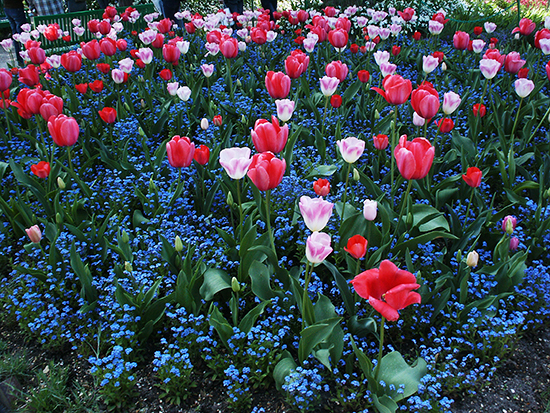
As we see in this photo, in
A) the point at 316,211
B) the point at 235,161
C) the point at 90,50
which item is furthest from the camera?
the point at 90,50

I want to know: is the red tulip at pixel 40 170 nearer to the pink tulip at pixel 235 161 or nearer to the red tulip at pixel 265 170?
the pink tulip at pixel 235 161

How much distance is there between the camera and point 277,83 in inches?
117

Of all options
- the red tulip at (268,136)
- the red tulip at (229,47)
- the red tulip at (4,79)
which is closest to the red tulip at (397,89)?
the red tulip at (268,136)

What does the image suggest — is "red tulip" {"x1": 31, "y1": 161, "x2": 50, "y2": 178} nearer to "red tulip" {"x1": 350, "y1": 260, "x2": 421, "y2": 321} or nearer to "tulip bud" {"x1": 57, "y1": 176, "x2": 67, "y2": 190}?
"tulip bud" {"x1": 57, "y1": 176, "x2": 67, "y2": 190}

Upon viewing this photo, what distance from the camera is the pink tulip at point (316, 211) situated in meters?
1.65

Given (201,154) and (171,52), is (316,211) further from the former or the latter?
(171,52)

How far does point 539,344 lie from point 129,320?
181 centimetres

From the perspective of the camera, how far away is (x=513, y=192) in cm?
283

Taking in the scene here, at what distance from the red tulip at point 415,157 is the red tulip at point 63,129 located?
5.72 feet

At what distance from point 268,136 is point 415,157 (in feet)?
2.03

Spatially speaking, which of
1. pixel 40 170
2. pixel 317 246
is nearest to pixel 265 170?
pixel 317 246

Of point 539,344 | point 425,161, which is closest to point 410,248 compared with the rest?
point 425,161

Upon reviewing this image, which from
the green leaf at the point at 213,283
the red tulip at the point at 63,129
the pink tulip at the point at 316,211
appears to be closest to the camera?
the pink tulip at the point at 316,211

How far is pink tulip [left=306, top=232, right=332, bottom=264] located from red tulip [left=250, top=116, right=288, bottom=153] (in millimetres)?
698
